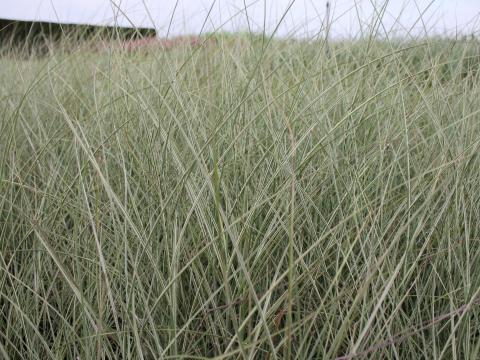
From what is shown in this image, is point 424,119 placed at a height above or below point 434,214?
above

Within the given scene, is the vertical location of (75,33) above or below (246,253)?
above

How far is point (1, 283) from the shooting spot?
2.51 feet

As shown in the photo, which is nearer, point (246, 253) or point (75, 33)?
point (246, 253)

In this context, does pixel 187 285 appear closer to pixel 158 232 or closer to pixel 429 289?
pixel 158 232

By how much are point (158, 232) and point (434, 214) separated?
19.3 inches

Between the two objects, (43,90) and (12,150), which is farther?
(43,90)

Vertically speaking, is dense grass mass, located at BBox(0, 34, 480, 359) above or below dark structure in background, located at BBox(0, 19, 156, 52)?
below

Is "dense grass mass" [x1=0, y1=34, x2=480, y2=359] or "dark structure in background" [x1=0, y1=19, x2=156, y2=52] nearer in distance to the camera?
"dense grass mass" [x1=0, y1=34, x2=480, y2=359]

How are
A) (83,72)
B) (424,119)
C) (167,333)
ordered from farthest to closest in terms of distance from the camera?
(83,72), (424,119), (167,333)

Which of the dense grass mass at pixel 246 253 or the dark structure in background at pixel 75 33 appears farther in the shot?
the dark structure in background at pixel 75 33

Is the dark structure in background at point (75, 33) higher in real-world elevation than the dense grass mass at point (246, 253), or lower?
higher

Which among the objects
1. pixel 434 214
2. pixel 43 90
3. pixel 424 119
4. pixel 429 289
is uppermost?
pixel 43 90

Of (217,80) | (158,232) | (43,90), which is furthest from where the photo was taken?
(43,90)

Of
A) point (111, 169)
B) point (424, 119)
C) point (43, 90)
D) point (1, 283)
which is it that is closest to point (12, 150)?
point (111, 169)
